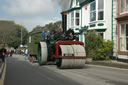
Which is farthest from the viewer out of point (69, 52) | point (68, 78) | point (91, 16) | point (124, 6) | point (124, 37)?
point (91, 16)

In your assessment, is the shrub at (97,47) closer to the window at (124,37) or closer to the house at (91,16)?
the window at (124,37)

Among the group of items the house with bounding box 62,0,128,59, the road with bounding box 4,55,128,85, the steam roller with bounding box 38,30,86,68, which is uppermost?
the house with bounding box 62,0,128,59

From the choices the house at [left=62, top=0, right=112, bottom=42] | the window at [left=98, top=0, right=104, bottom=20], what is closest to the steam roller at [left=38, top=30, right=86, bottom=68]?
the house at [left=62, top=0, right=112, bottom=42]

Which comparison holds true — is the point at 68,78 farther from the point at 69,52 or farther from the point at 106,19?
the point at 106,19

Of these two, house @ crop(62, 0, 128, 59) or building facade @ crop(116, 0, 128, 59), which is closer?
building facade @ crop(116, 0, 128, 59)

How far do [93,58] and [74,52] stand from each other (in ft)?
22.3

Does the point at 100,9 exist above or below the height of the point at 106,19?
above

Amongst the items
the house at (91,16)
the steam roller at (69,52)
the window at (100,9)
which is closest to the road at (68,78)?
the steam roller at (69,52)

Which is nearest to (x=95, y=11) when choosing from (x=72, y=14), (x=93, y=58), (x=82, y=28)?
(x=82, y=28)

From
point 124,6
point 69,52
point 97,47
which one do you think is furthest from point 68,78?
point 124,6

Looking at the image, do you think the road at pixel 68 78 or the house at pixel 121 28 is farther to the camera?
the house at pixel 121 28

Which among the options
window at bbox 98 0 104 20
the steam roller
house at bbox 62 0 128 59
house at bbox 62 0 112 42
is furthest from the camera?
window at bbox 98 0 104 20

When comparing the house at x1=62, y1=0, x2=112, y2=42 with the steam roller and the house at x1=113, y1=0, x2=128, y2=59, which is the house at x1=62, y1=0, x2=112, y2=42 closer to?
the house at x1=113, y1=0, x2=128, y2=59

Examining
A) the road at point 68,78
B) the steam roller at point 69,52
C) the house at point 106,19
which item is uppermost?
the house at point 106,19
